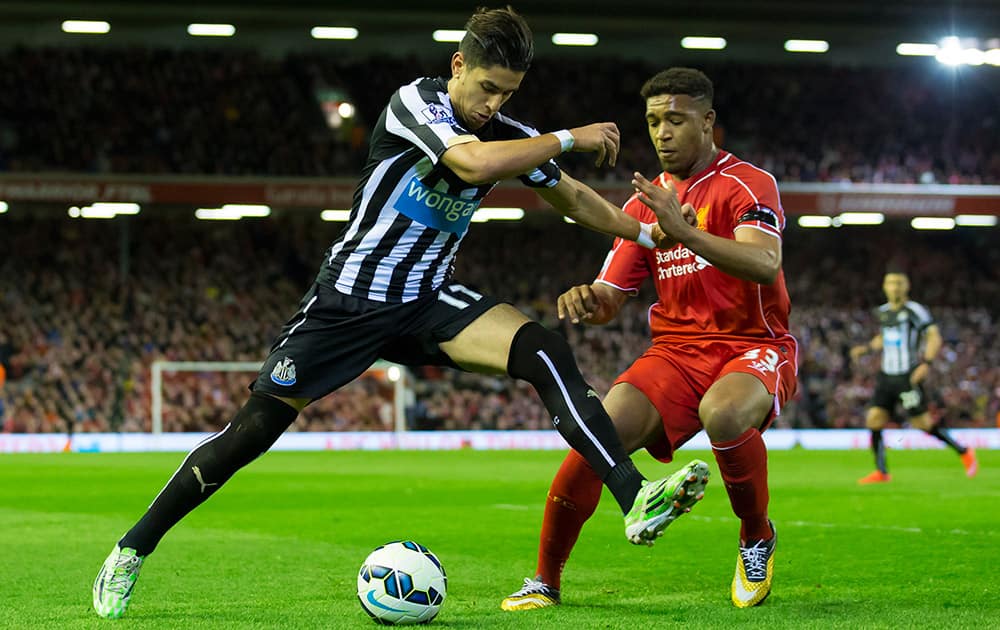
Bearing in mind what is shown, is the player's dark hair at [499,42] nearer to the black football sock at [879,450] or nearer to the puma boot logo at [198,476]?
the puma boot logo at [198,476]

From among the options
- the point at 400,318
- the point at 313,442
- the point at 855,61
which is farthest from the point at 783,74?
the point at 400,318

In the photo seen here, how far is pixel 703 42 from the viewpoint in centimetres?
3036

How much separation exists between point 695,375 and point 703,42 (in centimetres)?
2583

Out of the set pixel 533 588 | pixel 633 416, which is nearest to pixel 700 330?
pixel 633 416

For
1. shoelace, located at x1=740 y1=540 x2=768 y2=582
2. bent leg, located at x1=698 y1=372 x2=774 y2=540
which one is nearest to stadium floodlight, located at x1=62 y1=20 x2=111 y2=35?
bent leg, located at x1=698 y1=372 x2=774 y2=540

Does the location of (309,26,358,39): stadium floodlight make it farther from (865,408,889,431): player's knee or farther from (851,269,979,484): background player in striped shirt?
(865,408,889,431): player's knee

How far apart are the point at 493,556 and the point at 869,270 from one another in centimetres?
2470

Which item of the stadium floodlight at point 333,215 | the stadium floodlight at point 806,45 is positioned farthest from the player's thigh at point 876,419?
the stadium floodlight at point 806,45

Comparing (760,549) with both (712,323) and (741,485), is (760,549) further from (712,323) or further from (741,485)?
(712,323)

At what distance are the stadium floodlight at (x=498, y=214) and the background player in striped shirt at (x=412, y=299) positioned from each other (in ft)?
Answer: 71.1

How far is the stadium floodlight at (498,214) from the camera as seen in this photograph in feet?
90.3

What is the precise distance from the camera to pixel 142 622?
15.9ft

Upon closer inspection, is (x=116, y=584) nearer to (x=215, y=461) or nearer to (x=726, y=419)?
(x=215, y=461)

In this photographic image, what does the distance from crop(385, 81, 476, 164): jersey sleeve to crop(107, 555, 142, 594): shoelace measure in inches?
73.1
